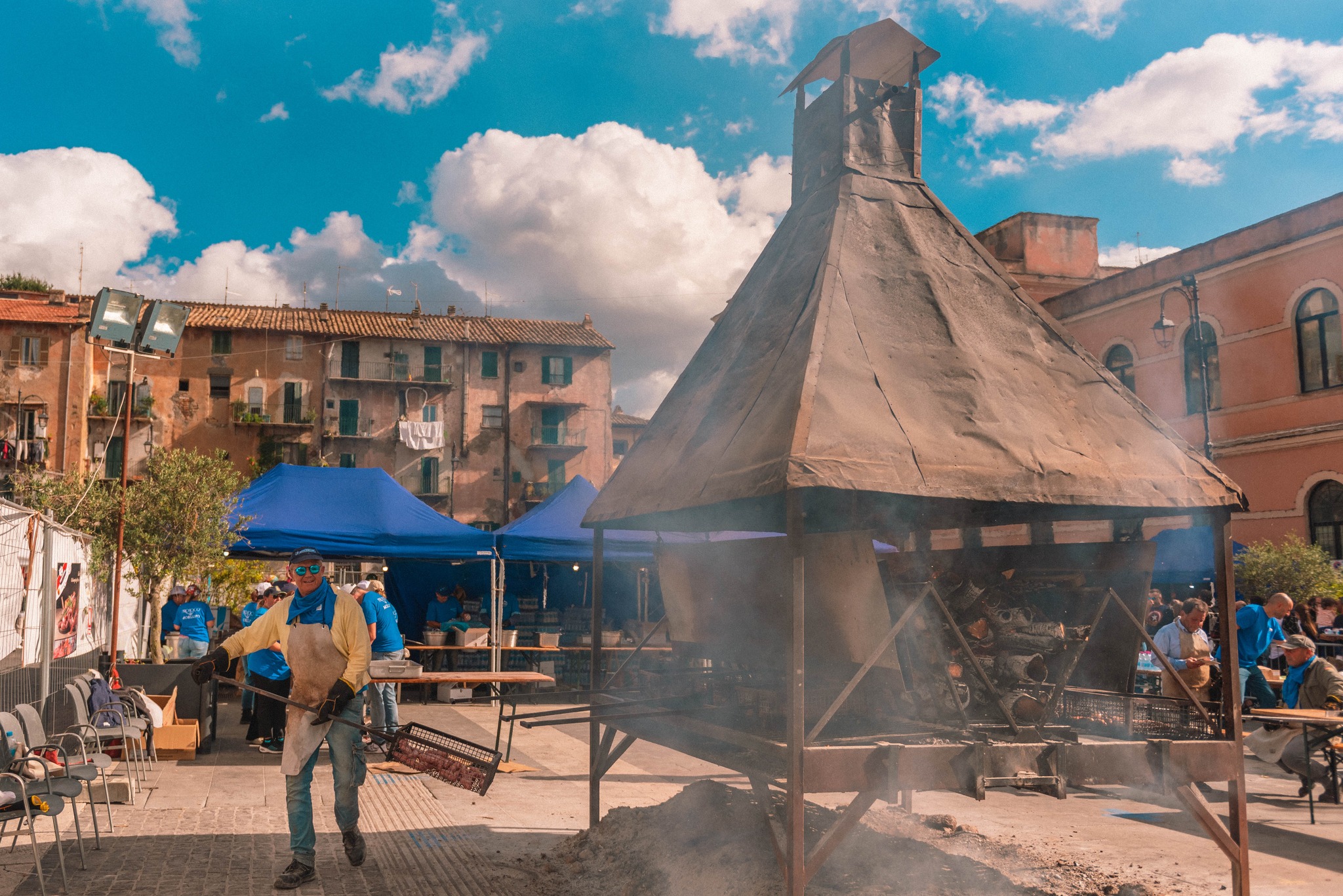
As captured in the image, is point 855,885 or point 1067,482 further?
point 855,885

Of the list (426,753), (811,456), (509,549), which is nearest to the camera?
(811,456)

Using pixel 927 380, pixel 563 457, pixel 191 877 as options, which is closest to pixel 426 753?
pixel 191 877

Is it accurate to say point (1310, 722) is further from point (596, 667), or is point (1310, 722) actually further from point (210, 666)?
point (210, 666)

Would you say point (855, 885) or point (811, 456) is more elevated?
point (811, 456)

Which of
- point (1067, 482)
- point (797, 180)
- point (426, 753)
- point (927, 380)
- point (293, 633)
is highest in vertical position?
point (797, 180)

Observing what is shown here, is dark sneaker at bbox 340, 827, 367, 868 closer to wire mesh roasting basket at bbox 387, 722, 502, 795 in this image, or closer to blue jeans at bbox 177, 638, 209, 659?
wire mesh roasting basket at bbox 387, 722, 502, 795

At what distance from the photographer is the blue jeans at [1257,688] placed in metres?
9.91

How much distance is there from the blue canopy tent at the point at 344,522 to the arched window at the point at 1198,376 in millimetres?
18293

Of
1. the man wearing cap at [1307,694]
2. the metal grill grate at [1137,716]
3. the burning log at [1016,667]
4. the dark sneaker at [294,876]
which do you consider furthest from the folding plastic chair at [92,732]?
the man wearing cap at [1307,694]

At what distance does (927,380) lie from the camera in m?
4.93

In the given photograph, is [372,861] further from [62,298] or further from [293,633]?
[62,298]

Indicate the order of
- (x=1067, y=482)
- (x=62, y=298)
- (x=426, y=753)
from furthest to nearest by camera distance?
1. (x=62, y=298)
2. (x=426, y=753)
3. (x=1067, y=482)

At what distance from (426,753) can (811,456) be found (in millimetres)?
3154

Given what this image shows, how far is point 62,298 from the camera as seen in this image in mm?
41719
